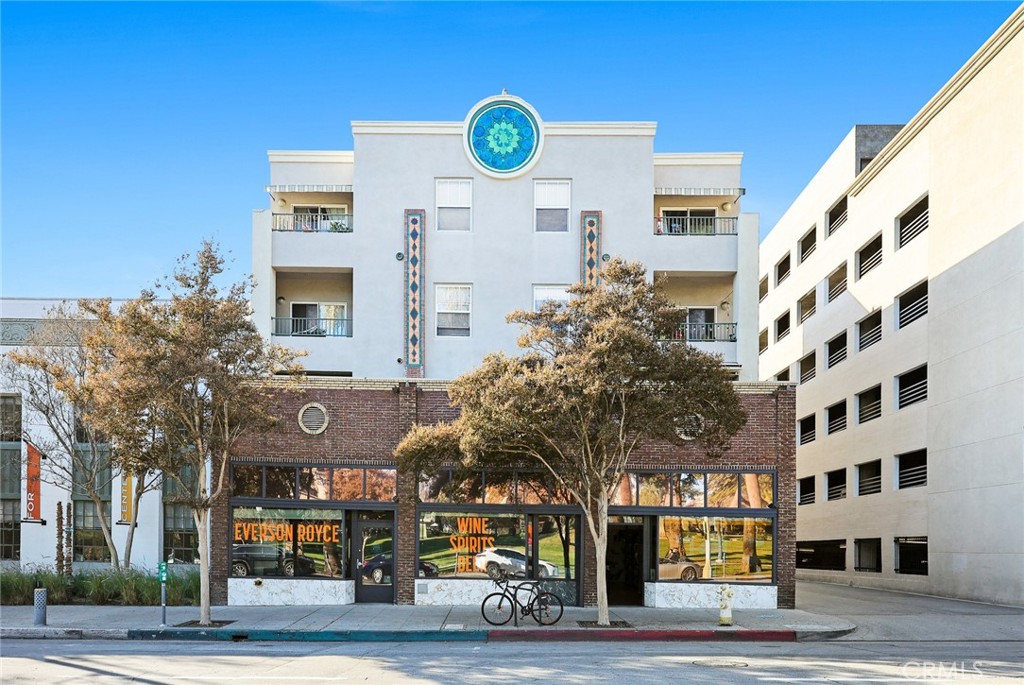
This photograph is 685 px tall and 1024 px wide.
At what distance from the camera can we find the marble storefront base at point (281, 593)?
24234 millimetres

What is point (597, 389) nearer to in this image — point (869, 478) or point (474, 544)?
point (474, 544)

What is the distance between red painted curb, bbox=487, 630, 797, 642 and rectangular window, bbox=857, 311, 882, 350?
20.8m

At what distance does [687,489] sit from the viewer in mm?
24531

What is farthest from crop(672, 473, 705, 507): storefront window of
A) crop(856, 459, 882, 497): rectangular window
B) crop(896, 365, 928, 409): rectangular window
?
crop(856, 459, 882, 497): rectangular window

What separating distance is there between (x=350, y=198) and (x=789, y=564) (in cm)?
1825

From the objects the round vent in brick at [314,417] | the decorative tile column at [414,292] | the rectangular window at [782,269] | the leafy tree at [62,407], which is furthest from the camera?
the rectangular window at [782,269]

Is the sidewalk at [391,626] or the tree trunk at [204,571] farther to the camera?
the tree trunk at [204,571]

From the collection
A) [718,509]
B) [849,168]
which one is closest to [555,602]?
[718,509]

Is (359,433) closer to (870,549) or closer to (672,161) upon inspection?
(672,161)

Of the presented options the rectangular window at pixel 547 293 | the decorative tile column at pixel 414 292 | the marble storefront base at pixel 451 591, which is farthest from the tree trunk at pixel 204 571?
the rectangular window at pixel 547 293

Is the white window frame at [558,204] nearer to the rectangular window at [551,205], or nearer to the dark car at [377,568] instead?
the rectangular window at [551,205]

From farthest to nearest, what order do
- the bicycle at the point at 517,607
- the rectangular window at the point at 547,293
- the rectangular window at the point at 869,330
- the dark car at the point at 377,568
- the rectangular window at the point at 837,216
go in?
the rectangular window at the point at 837,216
the rectangular window at the point at 869,330
the rectangular window at the point at 547,293
the dark car at the point at 377,568
the bicycle at the point at 517,607

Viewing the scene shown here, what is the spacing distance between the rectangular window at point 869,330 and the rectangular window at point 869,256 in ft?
5.98

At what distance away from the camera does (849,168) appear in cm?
4212
